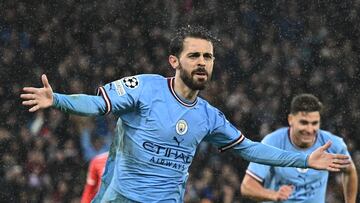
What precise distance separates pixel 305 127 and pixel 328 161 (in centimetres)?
138

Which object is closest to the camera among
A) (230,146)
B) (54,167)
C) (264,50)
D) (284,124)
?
(230,146)

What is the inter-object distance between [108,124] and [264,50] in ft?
9.96

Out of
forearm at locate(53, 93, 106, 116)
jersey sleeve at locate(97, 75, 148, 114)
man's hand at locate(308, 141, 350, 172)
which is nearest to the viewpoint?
forearm at locate(53, 93, 106, 116)

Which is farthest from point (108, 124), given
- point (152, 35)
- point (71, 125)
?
point (152, 35)

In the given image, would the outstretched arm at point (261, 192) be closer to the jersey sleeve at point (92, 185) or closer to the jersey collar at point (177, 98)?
the jersey collar at point (177, 98)

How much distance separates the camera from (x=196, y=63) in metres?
4.61

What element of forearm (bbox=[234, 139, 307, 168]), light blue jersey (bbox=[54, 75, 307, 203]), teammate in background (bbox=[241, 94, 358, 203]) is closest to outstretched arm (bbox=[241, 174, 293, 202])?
teammate in background (bbox=[241, 94, 358, 203])

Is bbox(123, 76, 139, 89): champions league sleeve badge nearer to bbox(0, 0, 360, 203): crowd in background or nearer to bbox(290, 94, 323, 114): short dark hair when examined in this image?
bbox(290, 94, 323, 114): short dark hair

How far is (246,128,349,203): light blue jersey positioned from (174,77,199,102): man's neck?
1.55 meters

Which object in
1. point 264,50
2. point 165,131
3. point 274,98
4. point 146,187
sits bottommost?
point 146,187

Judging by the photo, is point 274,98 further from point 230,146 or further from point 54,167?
point 230,146

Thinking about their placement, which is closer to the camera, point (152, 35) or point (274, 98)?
point (274, 98)

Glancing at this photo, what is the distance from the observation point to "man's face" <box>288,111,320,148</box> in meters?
6.09

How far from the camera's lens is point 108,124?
10297 millimetres
